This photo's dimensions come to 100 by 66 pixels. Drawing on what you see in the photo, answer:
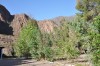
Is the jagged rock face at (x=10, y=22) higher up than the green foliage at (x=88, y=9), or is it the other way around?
the jagged rock face at (x=10, y=22)

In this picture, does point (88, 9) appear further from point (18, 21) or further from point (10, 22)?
point (18, 21)

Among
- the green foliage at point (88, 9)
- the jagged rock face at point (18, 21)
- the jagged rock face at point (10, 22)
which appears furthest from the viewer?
the jagged rock face at point (18, 21)

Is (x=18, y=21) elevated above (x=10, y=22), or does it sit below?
above

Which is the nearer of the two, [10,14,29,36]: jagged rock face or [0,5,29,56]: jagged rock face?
[0,5,29,56]: jagged rock face

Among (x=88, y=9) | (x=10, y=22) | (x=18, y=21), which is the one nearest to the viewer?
(x=88, y=9)

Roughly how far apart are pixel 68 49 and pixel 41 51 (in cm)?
813

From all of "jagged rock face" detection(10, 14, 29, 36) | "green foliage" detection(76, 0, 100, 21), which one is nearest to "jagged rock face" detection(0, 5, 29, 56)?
"jagged rock face" detection(10, 14, 29, 36)

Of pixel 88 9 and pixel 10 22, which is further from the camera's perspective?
pixel 10 22

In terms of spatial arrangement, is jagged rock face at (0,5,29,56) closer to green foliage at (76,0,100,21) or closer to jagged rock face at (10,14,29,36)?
jagged rock face at (10,14,29,36)

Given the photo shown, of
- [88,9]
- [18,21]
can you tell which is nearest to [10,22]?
[18,21]

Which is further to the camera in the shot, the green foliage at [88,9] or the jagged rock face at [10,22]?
the jagged rock face at [10,22]

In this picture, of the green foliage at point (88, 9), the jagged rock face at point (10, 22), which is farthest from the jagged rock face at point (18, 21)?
the green foliage at point (88, 9)

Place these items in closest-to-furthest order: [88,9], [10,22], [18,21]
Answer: [88,9] → [10,22] → [18,21]

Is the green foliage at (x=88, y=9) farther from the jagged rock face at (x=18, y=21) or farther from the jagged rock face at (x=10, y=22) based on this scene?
the jagged rock face at (x=18, y=21)
